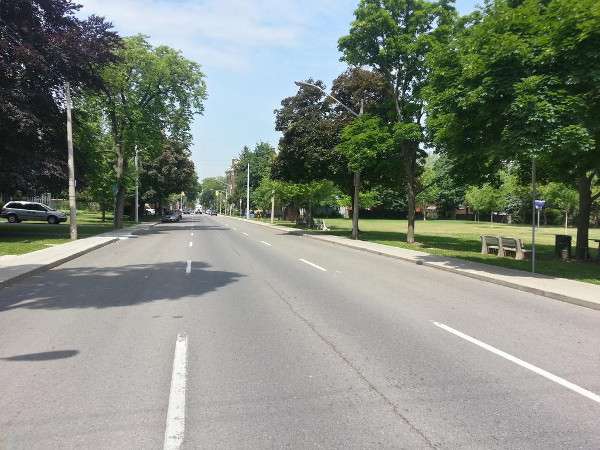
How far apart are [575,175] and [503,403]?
15.2 m

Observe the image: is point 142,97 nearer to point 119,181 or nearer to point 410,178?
point 119,181

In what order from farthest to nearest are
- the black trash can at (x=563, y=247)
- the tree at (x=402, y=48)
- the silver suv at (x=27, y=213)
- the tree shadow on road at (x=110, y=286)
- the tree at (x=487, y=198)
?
the tree at (x=487, y=198)
the silver suv at (x=27, y=213)
the tree at (x=402, y=48)
the black trash can at (x=563, y=247)
the tree shadow on road at (x=110, y=286)

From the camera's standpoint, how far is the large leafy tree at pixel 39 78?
2180 cm

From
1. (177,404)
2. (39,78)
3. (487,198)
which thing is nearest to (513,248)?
(177,404)

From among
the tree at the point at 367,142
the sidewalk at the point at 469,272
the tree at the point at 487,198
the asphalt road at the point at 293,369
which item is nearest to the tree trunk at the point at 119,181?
the sidewalk at the point at 469,272

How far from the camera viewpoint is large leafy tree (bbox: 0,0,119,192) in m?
21.8

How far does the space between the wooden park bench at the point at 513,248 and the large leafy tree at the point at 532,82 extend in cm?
497

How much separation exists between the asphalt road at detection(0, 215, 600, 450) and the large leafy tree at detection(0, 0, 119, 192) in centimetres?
1552

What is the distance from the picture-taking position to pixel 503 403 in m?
4.18

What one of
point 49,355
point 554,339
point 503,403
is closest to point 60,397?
point 49,355

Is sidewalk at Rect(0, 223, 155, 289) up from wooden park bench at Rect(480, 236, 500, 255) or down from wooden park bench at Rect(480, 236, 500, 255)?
down

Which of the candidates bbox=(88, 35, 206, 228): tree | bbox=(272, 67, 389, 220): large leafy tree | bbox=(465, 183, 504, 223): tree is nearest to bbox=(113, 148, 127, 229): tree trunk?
bbox=(88, 35, 206, 228): tree

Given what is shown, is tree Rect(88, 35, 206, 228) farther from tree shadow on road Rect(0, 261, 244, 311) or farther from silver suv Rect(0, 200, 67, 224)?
tree shadow on road Rect(0, 261, 244, 311)

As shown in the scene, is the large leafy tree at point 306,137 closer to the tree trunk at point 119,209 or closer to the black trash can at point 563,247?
the tree trunk at point 119,209
